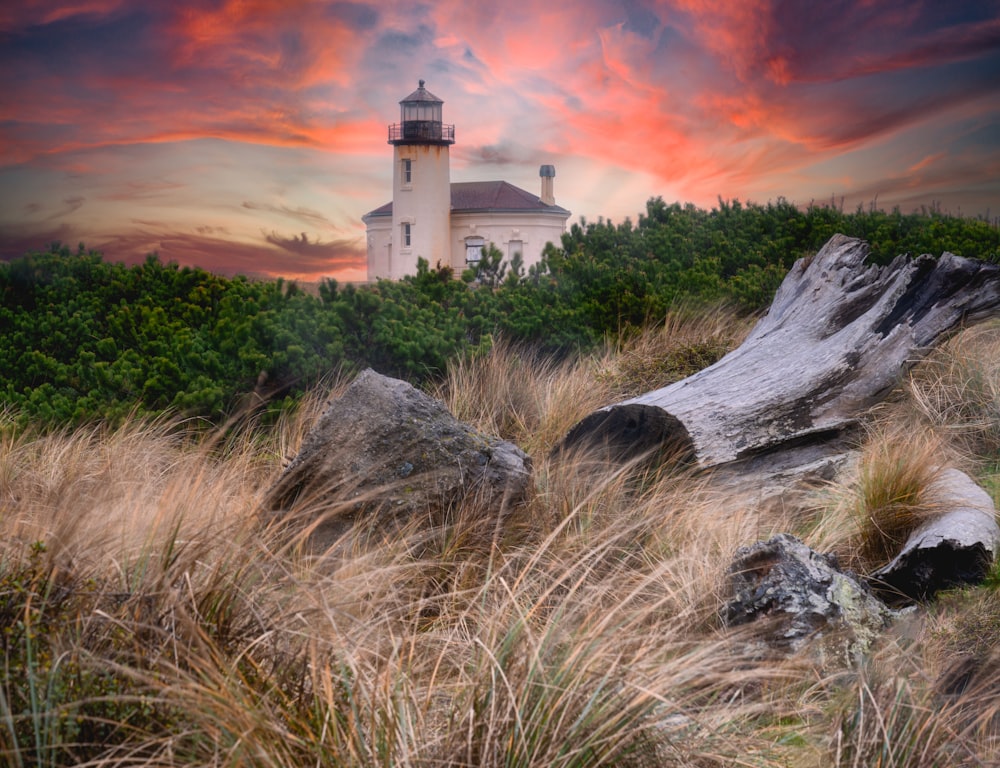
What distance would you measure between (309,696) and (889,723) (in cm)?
170

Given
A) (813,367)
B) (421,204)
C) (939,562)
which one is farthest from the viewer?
(421,204)

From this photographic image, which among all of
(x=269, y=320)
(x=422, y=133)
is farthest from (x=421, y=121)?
(x=269, y=320)

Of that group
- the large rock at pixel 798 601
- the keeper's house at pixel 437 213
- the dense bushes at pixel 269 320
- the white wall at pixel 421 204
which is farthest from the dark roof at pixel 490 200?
the large rock at pixel 798 601

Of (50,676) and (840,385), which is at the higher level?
(840,385)

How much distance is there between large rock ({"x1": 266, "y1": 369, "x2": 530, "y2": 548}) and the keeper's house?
38.0 meters

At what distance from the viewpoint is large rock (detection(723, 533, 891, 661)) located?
145 inches

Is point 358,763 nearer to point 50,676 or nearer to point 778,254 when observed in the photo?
point 50,676

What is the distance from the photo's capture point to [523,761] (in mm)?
2398

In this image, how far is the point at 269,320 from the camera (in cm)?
783

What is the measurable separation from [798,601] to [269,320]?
211 inches

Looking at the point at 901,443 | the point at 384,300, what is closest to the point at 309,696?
the point at 901,443

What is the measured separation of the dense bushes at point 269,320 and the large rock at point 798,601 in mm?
4713

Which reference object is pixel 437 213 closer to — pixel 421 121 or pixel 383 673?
pixel 421 121

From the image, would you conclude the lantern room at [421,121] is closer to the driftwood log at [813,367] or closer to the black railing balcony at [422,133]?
the black railing balcony at [422,133]
